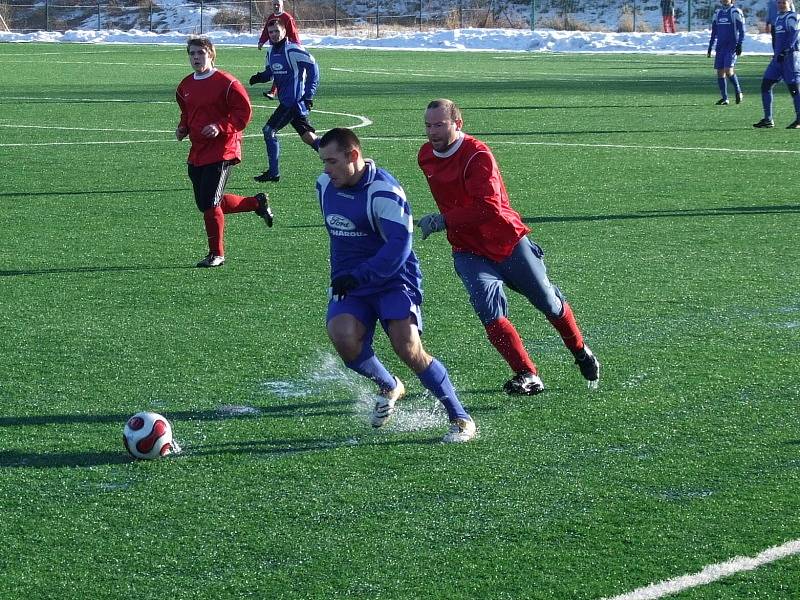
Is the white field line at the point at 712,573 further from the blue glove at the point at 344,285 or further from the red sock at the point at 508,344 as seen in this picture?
the red sock at the point at 508,344

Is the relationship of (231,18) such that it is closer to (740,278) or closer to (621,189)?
(621,189)

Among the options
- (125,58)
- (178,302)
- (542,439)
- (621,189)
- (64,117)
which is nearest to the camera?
(542,439)

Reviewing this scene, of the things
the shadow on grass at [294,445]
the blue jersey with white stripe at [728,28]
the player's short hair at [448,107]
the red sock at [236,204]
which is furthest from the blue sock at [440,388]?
the blue jersey with white stripe at [728,28]

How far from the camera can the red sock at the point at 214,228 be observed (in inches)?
425

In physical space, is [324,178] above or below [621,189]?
above

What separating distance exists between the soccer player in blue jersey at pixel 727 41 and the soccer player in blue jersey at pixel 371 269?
20.2 m

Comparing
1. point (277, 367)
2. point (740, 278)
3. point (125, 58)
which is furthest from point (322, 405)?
point (125, 58)

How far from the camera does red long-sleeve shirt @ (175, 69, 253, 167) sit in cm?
1094

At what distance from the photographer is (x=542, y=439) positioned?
6430mm

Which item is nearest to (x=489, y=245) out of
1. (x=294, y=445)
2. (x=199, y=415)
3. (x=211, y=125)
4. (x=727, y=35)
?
(x=294, y=445)

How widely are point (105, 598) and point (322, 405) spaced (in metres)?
2.51

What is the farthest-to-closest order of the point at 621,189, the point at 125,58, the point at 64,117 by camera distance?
the point at 125,58, the point at 64,117, the point at 621,189

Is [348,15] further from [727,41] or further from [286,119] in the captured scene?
[286,119]

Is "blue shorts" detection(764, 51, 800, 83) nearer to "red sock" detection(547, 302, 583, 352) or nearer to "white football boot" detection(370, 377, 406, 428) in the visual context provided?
"red sock" detection(547, 302, 583, 352)
